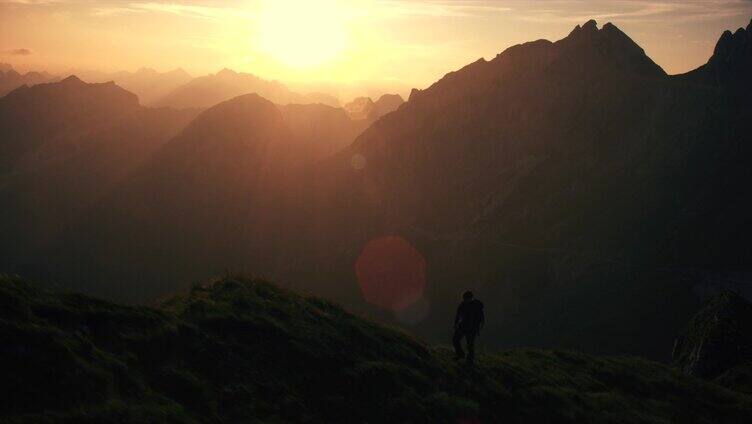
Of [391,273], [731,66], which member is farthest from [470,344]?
[731,66]

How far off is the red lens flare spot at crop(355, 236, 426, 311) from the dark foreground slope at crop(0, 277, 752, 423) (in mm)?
120188

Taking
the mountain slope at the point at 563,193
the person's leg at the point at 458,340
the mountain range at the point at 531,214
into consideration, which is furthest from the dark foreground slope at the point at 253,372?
the mountain slope at the point at 563,193

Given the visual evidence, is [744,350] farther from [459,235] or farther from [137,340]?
[459,235]

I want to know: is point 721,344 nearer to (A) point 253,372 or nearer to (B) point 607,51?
(A) point 253,372

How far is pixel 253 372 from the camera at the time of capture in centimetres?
1433

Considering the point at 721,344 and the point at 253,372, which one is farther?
the point at 721,344

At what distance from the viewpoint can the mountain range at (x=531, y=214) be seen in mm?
127875

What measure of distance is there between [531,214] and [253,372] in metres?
144

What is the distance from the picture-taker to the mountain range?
128m

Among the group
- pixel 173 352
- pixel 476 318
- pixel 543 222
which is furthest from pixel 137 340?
pixel 543 222

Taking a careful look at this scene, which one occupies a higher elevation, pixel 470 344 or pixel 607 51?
pixel 607 51

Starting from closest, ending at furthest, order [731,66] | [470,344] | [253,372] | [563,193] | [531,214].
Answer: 1. [253,372]
2. [470,344]
3. [531,214]
4. [563,193]
5. [731,66]

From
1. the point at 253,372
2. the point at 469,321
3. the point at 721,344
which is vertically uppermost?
the point at 721,344

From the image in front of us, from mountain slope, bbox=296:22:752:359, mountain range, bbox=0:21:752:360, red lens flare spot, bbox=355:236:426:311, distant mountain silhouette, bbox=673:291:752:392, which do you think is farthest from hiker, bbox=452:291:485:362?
red lens flare spot, bbox=355:236:426:311
